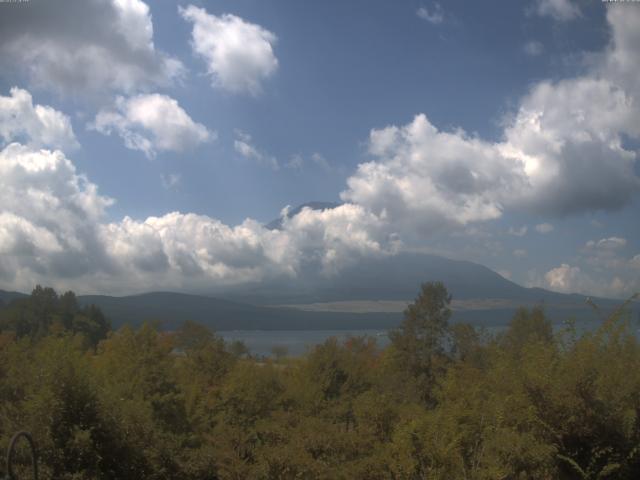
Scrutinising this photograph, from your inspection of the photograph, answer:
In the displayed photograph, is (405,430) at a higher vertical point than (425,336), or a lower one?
higher

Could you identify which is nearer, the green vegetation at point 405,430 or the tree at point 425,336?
the green vegetation at point 405,430

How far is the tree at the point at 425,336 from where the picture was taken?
4638 cm

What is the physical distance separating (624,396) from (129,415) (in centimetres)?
1381

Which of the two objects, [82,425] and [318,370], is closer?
[82,425]

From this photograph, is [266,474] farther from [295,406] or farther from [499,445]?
[295,406]

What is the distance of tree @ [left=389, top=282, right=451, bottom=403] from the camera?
46.4 m

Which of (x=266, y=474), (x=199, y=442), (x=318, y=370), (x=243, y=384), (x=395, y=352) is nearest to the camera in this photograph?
(x=266, y=474)

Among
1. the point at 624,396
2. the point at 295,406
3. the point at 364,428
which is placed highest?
the point at 624,396

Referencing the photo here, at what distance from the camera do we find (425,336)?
4862 cm

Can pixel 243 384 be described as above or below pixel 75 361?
below

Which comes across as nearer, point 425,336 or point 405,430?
point 405,430

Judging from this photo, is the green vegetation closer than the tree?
Yes

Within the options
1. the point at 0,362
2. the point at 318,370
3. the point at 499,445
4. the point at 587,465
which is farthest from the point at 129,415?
the point at 318,370

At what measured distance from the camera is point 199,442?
870 inches
